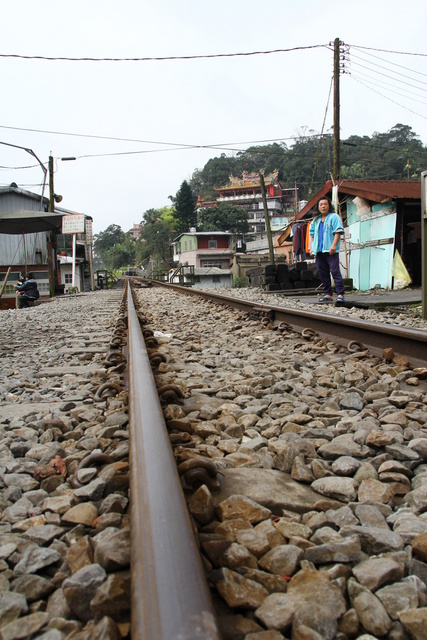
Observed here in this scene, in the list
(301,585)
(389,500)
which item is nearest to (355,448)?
(389,500)

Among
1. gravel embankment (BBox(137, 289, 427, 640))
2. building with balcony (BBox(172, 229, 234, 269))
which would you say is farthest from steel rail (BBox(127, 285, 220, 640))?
building with balcony (BBox(172, 229, 234, 269))

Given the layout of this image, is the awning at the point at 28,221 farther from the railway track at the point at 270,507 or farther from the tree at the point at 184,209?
the tree at the point at 184,209

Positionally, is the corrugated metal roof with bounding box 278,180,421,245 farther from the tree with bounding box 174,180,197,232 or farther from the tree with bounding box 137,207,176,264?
the tree with bounding box 174,180,197,232

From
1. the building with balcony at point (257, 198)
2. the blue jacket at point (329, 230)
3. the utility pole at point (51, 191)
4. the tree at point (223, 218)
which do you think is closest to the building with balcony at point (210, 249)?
the tree at point (223, 218)

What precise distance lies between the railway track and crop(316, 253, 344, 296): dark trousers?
187 inches

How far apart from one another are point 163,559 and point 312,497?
26.2 inches

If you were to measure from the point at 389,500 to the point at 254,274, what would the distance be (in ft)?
53.9

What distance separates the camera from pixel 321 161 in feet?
274

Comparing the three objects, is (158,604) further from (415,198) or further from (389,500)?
(415,198)

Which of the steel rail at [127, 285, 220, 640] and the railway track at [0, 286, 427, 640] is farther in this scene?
the railway track at [0, 286, 427, 640]

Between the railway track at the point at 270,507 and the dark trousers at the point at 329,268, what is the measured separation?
187 inches

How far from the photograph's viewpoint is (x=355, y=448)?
64.5 inches

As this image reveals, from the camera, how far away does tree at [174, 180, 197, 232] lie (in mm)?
72750

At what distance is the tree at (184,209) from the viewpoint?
7275 centimetres
